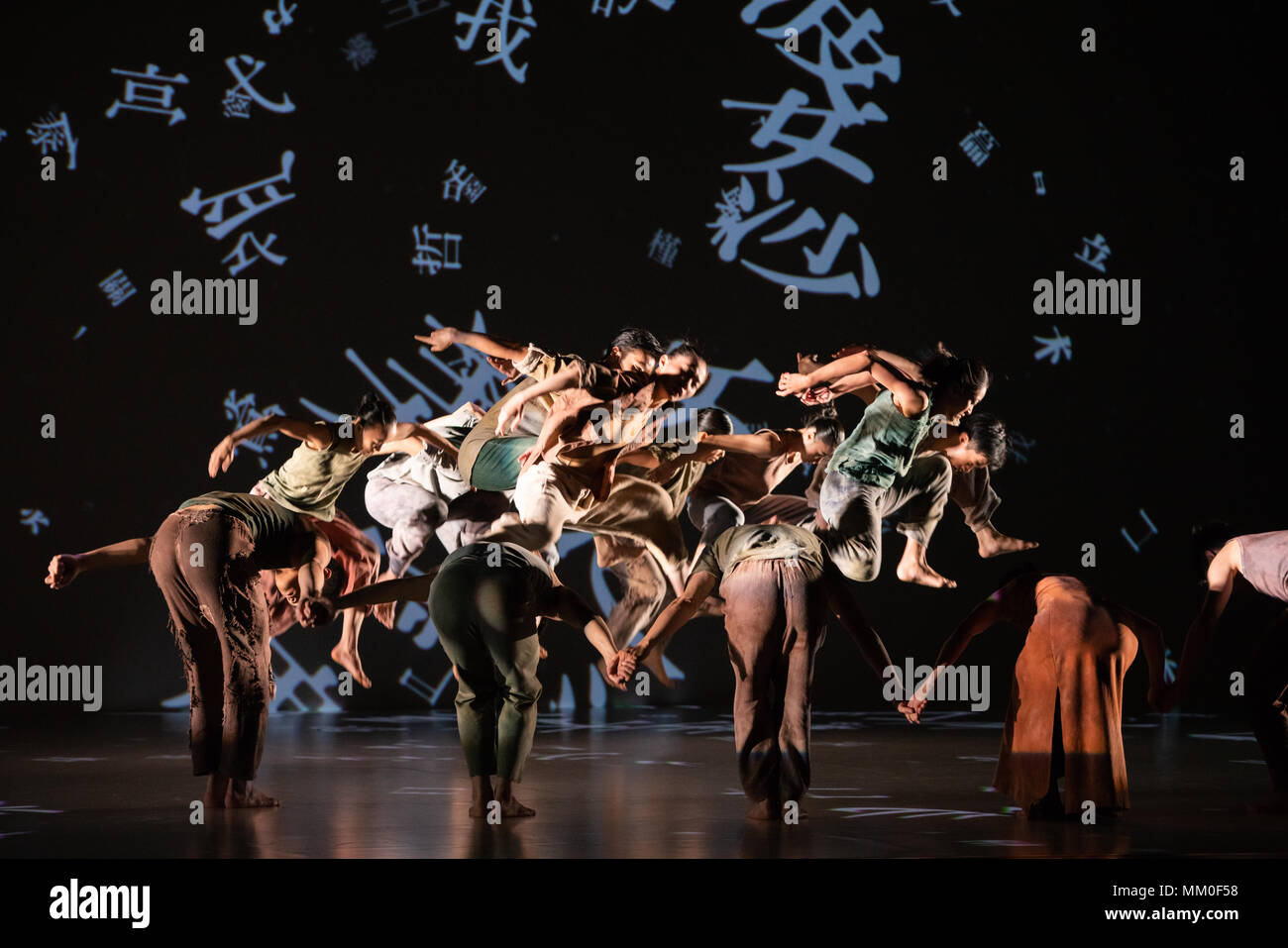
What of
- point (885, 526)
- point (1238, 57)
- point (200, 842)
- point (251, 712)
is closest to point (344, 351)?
point (885, 526)

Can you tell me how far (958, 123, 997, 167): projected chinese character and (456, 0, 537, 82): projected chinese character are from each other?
7.85 ft

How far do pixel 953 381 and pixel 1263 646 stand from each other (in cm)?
116

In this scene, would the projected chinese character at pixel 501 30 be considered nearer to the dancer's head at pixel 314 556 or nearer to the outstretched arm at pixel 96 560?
the dancer's head at pixel 314 556

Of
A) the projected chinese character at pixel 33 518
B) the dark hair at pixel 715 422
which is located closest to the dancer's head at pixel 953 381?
the dark hair at pixel 715 422

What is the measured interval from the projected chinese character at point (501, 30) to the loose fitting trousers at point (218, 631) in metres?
4.46

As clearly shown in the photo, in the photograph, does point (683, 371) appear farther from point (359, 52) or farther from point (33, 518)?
point (33, 518)

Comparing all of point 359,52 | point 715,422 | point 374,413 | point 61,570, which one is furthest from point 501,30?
point 61,570

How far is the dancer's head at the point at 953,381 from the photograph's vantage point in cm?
450

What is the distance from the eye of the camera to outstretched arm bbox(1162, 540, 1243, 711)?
4164 millimetres

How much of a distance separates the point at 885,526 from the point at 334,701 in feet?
9.89

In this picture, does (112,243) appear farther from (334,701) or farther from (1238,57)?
(1238,57)

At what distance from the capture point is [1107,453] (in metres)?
8.09

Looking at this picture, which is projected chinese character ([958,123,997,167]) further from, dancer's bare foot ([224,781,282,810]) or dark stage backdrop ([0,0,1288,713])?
dancer's bare foot ([224,781,282,810])

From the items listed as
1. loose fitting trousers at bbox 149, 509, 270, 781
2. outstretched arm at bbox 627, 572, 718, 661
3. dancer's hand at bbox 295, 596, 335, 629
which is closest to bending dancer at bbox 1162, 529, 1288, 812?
outstretched arm at bbox 627, 572, 718, 661
